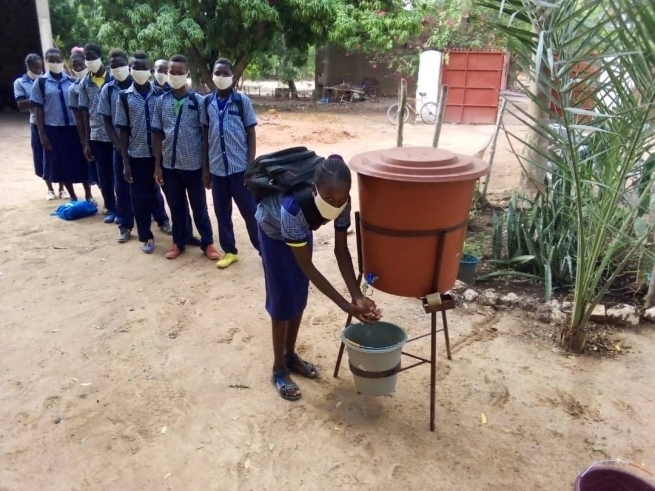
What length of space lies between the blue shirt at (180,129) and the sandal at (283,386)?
6.46 ft

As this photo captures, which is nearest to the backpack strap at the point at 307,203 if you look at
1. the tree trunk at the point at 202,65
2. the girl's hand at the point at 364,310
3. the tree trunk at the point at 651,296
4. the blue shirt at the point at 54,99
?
the girl's hand at the point at 364,310

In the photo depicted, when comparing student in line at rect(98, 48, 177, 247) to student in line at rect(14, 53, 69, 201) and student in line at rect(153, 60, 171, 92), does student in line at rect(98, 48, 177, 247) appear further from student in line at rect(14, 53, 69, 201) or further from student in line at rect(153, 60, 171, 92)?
student in line at rect(14, 53, 69, 201)

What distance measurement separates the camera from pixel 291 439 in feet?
7.75

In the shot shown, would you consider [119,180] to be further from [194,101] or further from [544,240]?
[544,240]

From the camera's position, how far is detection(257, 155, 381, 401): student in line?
2.07 metres

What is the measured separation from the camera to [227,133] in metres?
3.76

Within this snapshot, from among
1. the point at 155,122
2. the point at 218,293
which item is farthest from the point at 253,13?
the point at 218,293

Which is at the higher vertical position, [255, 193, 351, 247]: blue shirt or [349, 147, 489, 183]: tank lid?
[349, 147, 489, 183]: tank lid

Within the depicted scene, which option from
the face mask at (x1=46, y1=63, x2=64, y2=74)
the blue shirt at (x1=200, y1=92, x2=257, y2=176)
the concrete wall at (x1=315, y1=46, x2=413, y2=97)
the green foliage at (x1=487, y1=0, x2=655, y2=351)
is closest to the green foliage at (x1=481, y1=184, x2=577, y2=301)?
the green foliage at (x1=487, y1=0, x2=655, y2=351)

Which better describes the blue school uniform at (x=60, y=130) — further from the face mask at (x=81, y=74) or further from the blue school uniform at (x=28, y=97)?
the blue school uniform at (x=28, y=97)

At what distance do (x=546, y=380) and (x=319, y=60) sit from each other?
17.9 meters

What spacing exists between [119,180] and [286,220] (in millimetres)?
3003

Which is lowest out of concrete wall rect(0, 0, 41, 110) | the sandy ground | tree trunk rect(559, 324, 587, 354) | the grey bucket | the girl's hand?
the sandy ground

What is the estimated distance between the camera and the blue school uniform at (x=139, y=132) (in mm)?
4012
